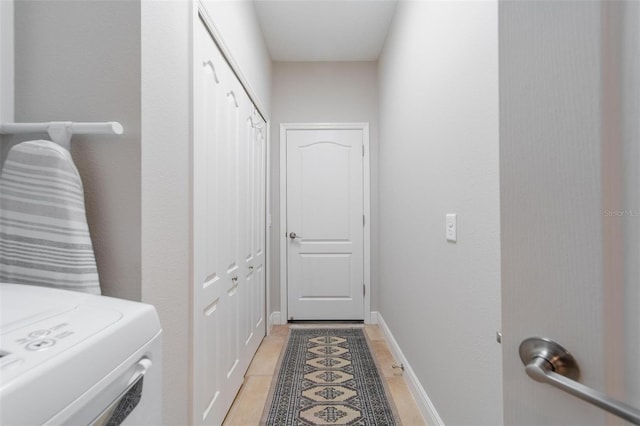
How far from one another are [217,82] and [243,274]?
1.21m

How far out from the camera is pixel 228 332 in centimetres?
180

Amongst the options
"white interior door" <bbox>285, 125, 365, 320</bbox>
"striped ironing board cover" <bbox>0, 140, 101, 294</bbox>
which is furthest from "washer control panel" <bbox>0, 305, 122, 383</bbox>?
"white interior door" <bbox>285, 125, 365, 320</bbox>

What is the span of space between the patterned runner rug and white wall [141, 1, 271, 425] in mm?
778

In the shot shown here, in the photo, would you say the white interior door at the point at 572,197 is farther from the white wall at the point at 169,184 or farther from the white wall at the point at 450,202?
the white wall at the point at 169,184

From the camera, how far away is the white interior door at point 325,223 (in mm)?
3340

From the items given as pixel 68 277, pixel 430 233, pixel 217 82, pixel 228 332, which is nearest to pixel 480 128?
pixel 430 233

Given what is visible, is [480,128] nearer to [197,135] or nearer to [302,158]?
[197,135]

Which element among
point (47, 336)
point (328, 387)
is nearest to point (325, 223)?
point (328, 387)

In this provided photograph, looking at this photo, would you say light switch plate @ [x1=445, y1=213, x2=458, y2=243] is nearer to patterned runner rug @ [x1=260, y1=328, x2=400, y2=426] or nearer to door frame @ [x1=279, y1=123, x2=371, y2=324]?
patterned runner rug @ [x1=260, y1=328, x2=400, y2=426]

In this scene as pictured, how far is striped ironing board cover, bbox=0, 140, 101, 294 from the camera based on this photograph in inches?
32.1

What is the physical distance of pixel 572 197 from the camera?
0.45m

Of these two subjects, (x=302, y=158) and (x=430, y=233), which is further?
(x=302, y=158)

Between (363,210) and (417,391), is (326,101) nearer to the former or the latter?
(363,210)

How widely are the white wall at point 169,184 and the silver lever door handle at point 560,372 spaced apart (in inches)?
38.0
